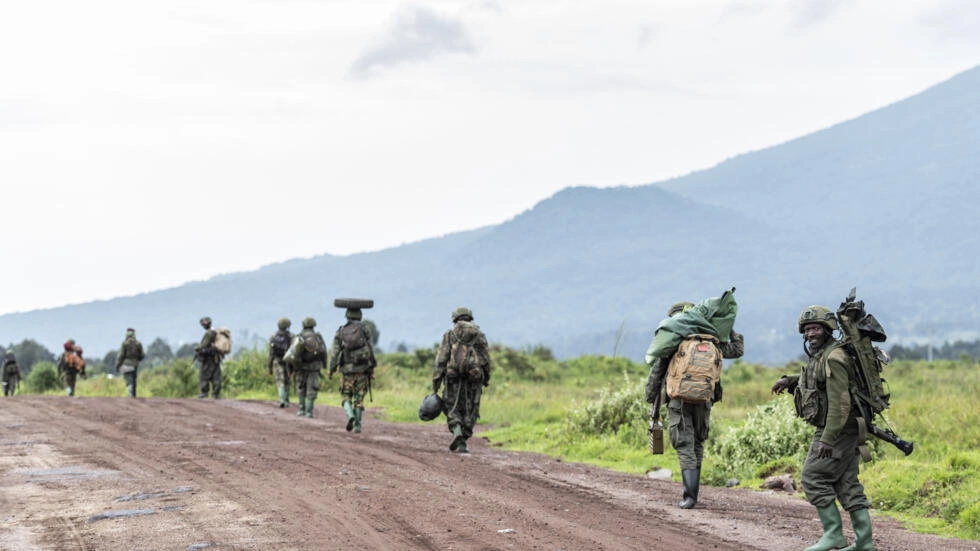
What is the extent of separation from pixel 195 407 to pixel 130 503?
46.0 ft

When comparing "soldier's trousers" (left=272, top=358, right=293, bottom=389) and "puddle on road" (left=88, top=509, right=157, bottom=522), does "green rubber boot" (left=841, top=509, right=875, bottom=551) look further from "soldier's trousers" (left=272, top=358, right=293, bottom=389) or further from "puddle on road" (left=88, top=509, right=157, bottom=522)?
"soldier's trousers" (left=272, top=358, right=293, bottom=389)

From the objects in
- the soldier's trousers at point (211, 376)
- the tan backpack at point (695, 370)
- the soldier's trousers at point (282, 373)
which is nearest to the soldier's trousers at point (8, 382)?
the soldier's trousers at point (211, 376)

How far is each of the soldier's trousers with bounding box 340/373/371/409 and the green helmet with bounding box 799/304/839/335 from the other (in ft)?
39.4

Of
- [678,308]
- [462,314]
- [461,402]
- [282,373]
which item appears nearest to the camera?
[678,308]

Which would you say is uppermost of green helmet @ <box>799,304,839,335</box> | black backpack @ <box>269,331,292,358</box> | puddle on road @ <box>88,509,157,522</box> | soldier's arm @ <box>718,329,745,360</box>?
A: black backpack @ <box>269,331,292,358</box>

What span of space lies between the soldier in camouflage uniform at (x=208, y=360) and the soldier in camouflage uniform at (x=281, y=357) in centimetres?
307

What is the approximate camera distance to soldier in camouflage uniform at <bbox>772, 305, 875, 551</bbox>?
10148mm

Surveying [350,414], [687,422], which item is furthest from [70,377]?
[687,422]

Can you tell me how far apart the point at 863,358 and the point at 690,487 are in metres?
3.68

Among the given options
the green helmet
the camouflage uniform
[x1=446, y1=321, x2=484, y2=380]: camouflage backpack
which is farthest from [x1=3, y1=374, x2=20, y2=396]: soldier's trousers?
the green helmet

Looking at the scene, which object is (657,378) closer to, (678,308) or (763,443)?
(678,308)

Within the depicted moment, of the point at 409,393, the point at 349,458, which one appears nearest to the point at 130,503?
the point at 349,458

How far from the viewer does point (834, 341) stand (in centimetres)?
1022

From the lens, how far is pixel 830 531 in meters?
10.2
